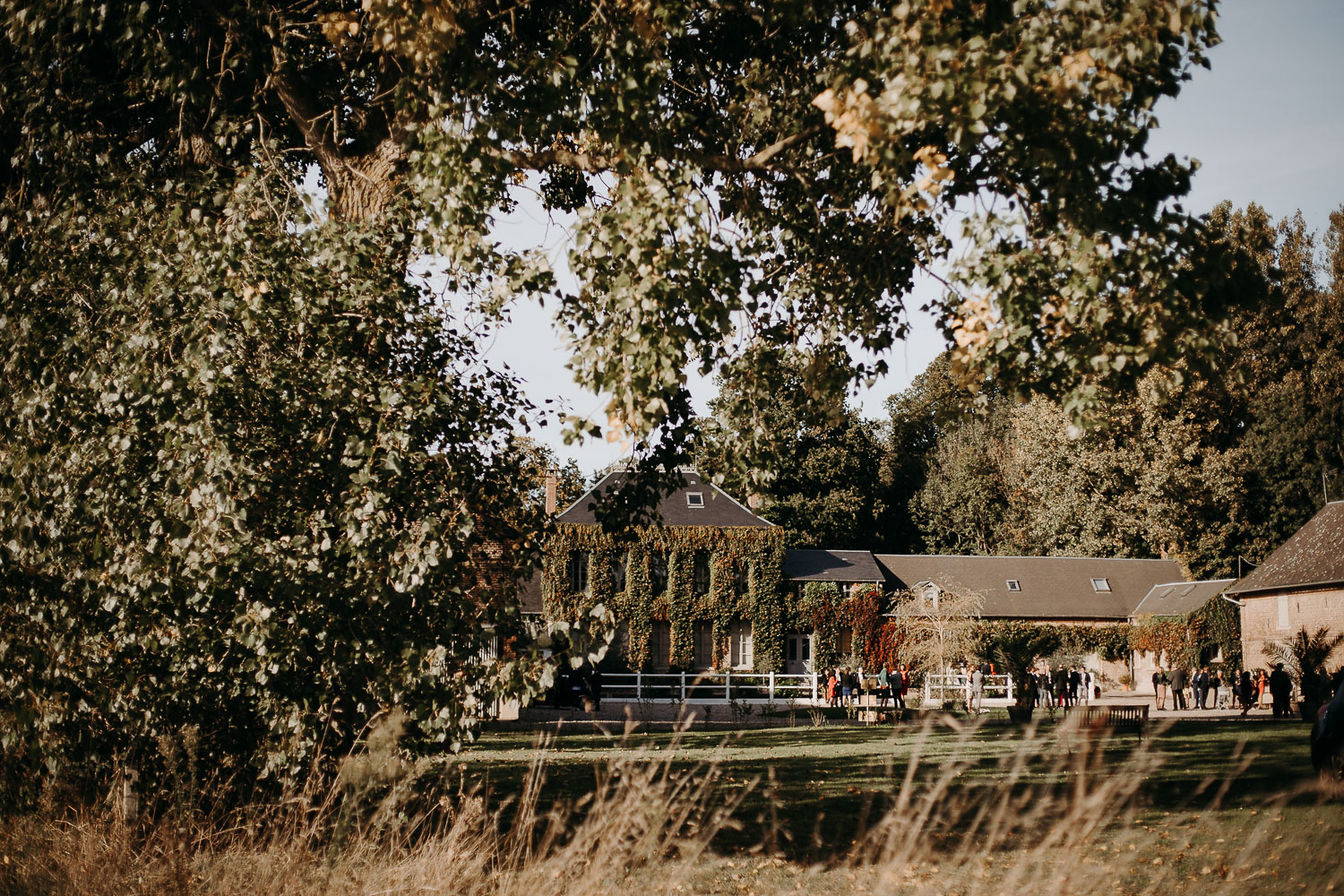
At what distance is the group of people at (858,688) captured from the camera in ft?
91.5

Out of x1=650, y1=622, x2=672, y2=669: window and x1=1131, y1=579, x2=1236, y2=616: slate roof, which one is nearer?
x1=650, y1=622, x2=672, y2=669: window

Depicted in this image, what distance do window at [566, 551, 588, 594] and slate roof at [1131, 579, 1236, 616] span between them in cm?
2457

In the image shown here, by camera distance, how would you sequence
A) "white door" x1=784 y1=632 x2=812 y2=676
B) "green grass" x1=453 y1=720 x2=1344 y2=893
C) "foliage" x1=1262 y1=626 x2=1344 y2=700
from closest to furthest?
"green grass" x1=453 y1=720 x2=1344 y2=893 < "foliage" x1=1262 y1=626 x2=1344 y2=700 < "white door" x1=784 y1=632 x2=812 y2=676

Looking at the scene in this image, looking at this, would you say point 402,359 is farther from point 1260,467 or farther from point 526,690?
point 1260,467

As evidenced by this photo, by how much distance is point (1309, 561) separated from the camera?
119 feet

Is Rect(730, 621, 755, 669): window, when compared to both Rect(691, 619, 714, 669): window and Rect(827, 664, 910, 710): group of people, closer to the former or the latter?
Rect(691, 619, 714, 669): window

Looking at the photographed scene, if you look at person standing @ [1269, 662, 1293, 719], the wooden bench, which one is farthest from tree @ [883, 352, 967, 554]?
the wooden bench

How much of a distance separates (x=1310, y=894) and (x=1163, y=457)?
45.9 m

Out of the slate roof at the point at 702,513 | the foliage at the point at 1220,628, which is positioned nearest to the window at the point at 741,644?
the slate roof at the point at 702,513

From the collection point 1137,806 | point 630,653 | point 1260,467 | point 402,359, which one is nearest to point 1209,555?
point 1260,467

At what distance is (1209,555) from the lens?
53.0m

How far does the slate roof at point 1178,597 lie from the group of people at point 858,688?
18832 millimetres

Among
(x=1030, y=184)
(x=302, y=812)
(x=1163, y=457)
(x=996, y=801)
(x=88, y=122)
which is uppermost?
(x=1163, y=457)

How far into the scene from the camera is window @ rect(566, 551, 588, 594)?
4300 cm
